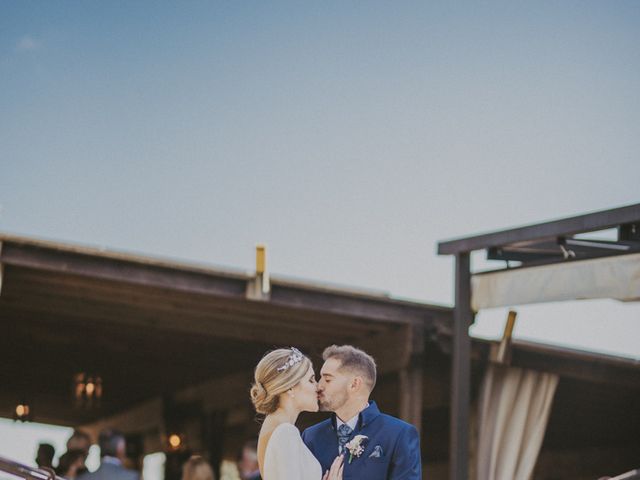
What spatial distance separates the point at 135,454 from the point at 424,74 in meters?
17.7

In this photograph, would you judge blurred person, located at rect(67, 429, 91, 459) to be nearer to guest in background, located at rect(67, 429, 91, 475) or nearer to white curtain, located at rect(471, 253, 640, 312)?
guest in background, located at rect(67, 429, 91, 475)

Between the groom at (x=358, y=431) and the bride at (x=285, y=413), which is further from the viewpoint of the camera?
the groom at (x=358, y=431)

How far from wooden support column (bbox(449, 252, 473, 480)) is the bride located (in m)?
4.33

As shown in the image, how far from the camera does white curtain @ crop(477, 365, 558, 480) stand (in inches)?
362

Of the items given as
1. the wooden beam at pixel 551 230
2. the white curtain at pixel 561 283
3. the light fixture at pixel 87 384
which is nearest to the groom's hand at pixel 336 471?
the white curtain at pixel 561 283

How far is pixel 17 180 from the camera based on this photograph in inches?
1558

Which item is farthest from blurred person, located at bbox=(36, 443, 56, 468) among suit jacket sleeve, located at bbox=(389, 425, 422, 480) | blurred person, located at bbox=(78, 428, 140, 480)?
suit jacket sleeve, located at bbox=(389, 425, 422, 480)

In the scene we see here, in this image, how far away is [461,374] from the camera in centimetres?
820

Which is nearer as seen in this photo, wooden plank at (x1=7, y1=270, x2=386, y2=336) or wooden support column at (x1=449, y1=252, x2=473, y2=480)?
wooden support column at (x1=449, y1=252, x2=473, y2=480)

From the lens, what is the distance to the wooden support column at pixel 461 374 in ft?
26.5

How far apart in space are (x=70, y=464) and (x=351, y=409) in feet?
13.5

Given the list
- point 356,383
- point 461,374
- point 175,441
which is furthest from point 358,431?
point 175,441

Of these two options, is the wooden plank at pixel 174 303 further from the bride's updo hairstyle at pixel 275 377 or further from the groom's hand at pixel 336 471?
the groom's hand at pixel 336 471

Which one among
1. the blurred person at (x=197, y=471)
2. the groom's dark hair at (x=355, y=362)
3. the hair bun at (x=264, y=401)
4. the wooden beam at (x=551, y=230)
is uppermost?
the wooden beam at (x=551, y=230)
